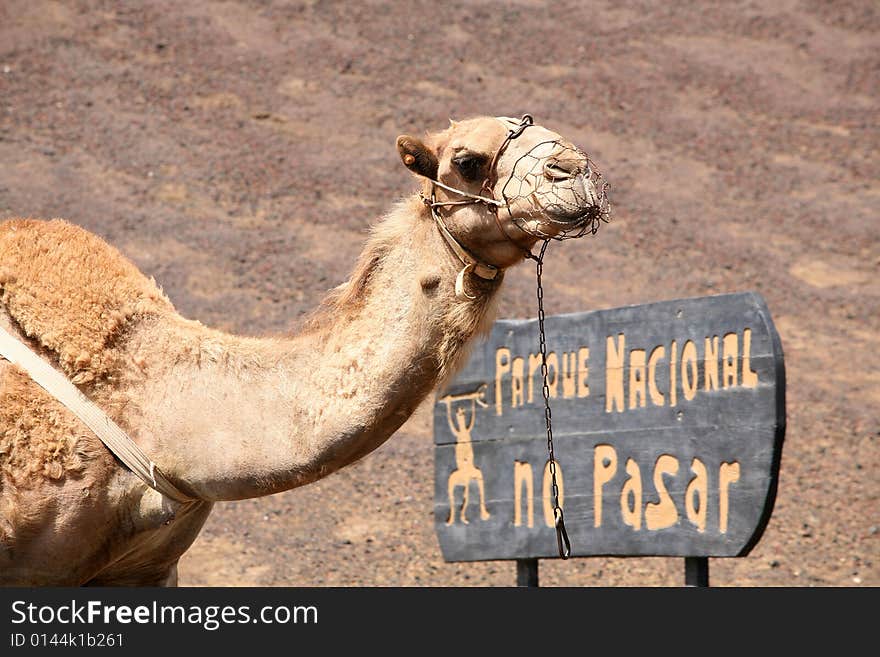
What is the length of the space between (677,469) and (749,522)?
56cm

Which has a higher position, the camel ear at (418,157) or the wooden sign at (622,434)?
the camel ear at (418,157)

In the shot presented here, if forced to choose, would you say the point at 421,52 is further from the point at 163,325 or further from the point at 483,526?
the point at 163,325

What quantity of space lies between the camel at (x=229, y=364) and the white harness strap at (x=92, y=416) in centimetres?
5

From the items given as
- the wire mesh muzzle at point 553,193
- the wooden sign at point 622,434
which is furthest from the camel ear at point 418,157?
the wooden sign at point 622,434

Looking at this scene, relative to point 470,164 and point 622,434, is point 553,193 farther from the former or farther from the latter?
point 622,434

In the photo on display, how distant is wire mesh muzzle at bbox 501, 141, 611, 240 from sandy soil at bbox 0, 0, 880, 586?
651cm

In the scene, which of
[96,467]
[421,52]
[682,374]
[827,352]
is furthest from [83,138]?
[96,467]

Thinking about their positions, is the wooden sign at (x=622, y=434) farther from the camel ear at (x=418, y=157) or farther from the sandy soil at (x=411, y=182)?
the sandy soil at (x=411, y=182)

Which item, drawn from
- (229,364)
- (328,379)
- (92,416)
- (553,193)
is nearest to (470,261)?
(553,193)

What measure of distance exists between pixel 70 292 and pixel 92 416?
22.0 inches

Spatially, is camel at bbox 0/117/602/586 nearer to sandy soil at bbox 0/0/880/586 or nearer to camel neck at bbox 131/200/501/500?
camel neck at bbox 131/200/501/500

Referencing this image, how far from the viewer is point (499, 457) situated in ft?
24.7

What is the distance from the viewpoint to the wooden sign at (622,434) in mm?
6109

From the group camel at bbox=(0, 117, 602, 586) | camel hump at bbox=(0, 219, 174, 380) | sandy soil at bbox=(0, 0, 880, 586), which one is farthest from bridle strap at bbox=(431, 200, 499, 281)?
sandy soil at bbox=(0, 0, 880, 586)
